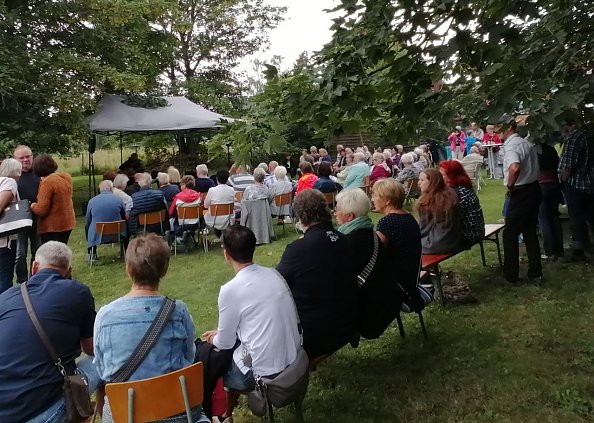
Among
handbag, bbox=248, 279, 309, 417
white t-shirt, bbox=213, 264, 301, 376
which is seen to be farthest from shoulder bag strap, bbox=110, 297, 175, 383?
handbag, bbox=248, 279, 309, 417

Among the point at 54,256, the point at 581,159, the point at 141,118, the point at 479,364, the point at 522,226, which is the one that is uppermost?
the point at 141,118

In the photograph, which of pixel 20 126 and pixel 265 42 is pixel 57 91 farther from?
pixel 265 42

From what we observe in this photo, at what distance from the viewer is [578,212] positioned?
620 centimetres

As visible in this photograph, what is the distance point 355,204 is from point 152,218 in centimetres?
497

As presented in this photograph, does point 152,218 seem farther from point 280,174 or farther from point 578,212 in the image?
point 578,212

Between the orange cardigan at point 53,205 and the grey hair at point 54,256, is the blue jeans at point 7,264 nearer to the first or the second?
the orange cardigan at point 53,205

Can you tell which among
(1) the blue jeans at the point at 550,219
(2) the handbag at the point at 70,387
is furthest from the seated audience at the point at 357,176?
(2) the handbag at the point at 70,387

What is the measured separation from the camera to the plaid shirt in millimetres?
5887

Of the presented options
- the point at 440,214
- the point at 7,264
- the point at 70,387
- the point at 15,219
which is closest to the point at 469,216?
the point at 440,214

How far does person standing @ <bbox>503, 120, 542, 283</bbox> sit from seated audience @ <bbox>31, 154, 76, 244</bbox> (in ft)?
15.5

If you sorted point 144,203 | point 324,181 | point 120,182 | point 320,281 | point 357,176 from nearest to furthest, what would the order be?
1. point 320,281
2. point 144,203
3. point 120,182
4. point 324,181
5. point 357,176

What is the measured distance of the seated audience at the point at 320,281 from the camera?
322 centimetres

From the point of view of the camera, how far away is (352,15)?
3.42 metres

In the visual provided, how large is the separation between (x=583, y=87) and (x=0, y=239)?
16.7 ft
